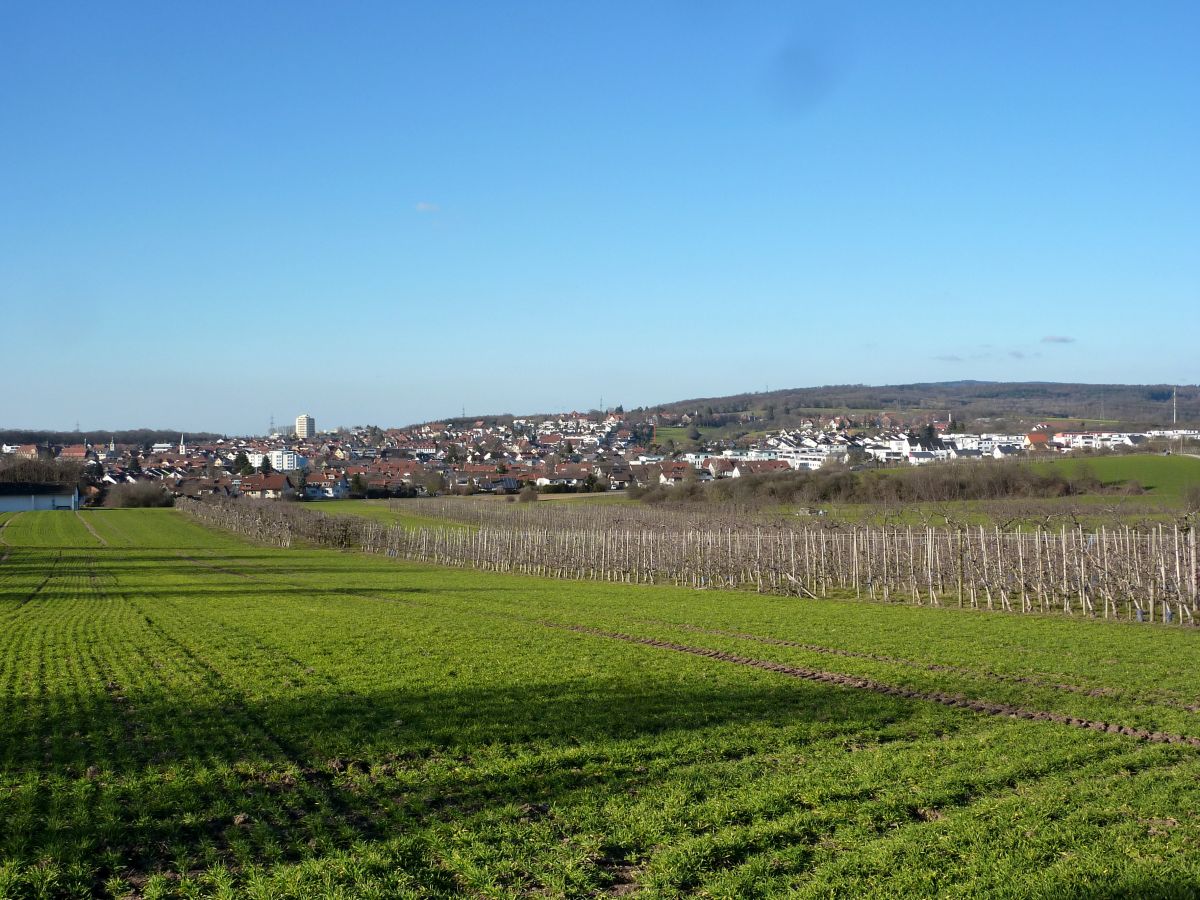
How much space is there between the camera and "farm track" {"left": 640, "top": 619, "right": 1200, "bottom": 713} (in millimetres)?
12781

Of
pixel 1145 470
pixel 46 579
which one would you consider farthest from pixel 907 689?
pixel 1145 470

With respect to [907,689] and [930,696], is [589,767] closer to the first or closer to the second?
[930,696]

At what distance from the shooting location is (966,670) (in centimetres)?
1552

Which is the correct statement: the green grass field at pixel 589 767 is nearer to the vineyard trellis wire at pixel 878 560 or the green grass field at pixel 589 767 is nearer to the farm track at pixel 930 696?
the farm track at pixel 930 696

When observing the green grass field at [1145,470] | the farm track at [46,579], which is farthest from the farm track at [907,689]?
the green grass field at [1145,470]

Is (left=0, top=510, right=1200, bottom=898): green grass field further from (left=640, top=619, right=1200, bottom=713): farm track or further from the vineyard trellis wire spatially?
the vineyard trellis wire

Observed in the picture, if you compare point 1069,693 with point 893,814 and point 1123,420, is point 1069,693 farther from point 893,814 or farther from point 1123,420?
point 1123,420

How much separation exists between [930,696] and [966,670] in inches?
103

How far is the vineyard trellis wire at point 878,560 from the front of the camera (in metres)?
25.4

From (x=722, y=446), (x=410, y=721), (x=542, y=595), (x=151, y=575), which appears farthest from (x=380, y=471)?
(x=410, y=721)

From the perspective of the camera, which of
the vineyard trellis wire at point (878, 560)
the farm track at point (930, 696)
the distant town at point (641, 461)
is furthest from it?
the distant town at point (641, 461)

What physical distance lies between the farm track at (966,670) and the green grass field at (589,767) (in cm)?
10

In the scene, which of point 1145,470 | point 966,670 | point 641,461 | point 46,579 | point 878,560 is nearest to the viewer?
point 966,670

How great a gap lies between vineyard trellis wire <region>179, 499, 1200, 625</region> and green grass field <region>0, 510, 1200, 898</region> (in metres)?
5.48
